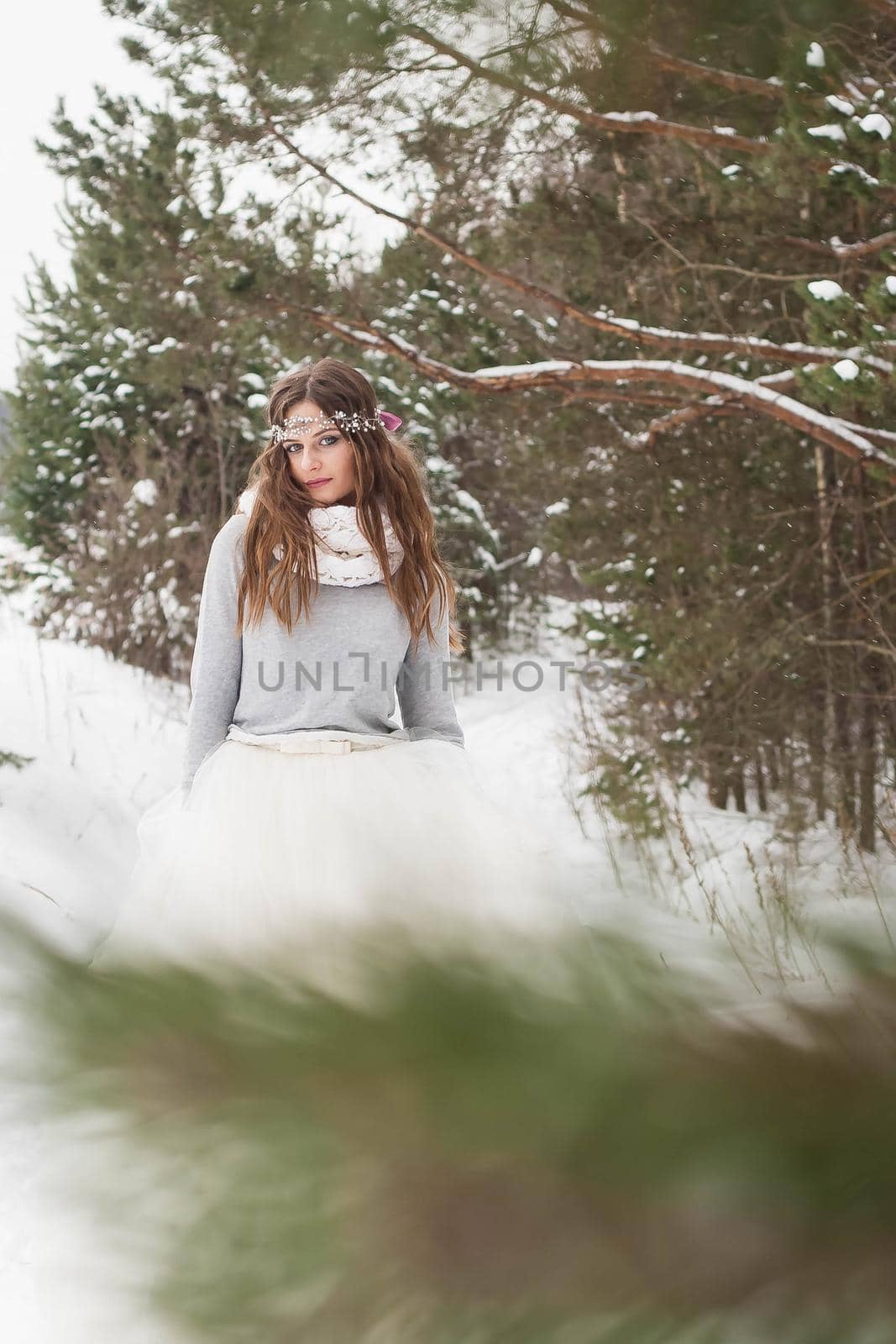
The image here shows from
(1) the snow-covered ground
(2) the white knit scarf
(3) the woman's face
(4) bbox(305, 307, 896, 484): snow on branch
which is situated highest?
(4) bbox(305, 307, 896, 484): snow on branch

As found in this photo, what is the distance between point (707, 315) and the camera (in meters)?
5.19

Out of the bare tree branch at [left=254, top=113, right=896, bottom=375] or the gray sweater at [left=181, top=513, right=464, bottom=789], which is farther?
the bare tree branch at [left=254, top=113, right=896, bottom=375]

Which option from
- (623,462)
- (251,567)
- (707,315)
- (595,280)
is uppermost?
(595,280)

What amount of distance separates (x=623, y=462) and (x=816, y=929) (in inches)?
245

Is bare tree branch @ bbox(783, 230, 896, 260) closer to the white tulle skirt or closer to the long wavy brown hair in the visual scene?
the long wavy brown hair

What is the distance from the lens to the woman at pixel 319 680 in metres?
2.23

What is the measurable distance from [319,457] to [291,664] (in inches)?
21.4

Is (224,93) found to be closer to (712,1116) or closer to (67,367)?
(712,1116)

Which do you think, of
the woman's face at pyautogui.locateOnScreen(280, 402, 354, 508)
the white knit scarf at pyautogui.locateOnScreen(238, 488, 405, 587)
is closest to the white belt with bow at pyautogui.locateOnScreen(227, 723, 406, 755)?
the white knit scarf at pyautogui.locateOnScreen(238, 488, 405, 587)

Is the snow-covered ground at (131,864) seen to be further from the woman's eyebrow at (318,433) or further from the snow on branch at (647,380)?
the snow on branch at (647,380)

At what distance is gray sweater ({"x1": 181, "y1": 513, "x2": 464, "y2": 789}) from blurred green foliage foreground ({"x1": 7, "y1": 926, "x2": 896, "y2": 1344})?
217 centimetres

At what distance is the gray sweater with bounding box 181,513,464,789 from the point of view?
8.02ft

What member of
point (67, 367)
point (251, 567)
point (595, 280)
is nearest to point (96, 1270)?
point (251, 567)

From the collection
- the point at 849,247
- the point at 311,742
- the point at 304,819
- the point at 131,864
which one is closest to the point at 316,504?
the point at 311,742
